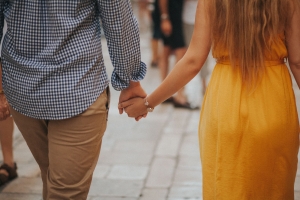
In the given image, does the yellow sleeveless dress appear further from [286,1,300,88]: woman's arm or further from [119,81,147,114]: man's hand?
[119,81,147,114]: man's hand

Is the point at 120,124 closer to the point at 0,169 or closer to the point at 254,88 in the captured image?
the point at 0,169

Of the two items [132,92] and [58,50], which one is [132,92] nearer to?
[132,92]

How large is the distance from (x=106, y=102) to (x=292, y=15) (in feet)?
3.22

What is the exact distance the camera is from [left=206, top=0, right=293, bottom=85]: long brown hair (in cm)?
251

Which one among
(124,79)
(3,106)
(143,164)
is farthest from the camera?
(143,164)

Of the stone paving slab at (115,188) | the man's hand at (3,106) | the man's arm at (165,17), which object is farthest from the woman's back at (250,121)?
the man's arm at (165,17)

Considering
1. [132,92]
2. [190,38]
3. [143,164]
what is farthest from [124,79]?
[190,38]

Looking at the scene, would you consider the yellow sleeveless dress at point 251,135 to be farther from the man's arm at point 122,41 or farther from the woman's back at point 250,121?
the man's arm at point 122,41

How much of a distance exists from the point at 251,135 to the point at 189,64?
18.8 inches

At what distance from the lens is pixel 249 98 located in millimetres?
2594

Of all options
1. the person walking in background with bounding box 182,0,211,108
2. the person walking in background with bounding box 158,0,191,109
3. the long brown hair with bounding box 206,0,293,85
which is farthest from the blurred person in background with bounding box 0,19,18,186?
the person walking in background with bounding box 182,0,211,108

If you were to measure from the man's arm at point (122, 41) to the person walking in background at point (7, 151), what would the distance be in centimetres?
175

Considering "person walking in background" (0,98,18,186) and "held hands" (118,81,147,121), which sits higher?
"held hands" (118,81,147,121)

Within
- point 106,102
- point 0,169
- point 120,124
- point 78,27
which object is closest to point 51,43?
point 78,27
